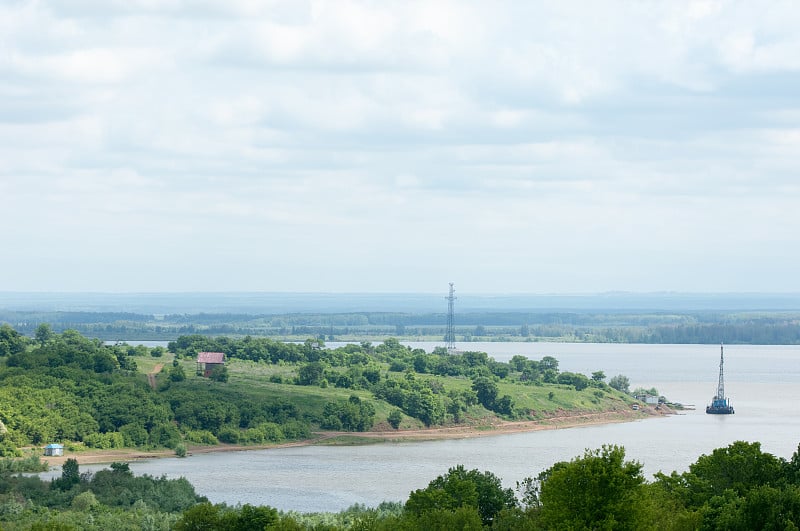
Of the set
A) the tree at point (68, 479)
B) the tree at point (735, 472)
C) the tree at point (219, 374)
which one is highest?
the tree at point (735, 472)

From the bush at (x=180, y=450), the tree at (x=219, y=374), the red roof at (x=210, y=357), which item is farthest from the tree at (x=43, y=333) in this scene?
the bush at (x=180, y=450)

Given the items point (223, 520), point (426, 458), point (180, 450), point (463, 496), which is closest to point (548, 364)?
point (426, 458)

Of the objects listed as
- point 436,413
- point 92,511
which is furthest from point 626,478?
point 436,413

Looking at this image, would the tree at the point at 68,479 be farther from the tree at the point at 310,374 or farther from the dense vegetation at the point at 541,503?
the tree at the point at 310,374

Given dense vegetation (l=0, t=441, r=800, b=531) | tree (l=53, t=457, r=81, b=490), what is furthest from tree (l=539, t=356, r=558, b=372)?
dense vegetation (l=0, t=441, r=800, b=531)

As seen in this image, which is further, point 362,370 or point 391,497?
point 362,370

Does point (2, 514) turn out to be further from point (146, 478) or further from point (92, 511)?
point (146, 478)
